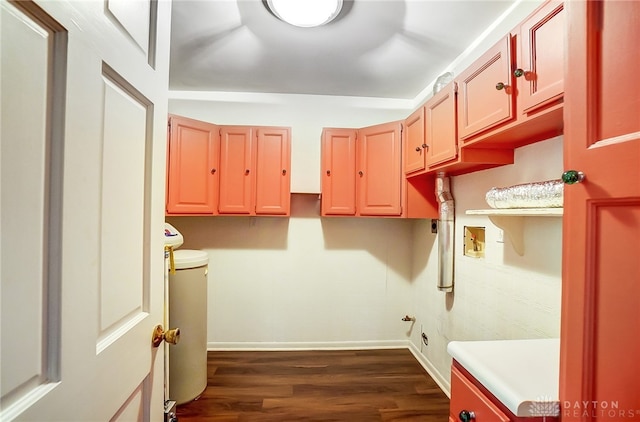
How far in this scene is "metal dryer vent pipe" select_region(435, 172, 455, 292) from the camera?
6.68 ft

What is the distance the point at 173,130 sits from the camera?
7.24 feet

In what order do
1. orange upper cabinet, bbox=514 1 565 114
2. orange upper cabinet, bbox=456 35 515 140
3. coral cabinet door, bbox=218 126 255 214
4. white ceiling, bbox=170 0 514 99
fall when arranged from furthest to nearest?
coral cabinet door, bbox=218 126 255 214 → white ceiling, bbox=170 0 514 99 → orange upper cabinet, bbox=456 35 515 140 → orange upper cabinet, bbox=514 1 565 114

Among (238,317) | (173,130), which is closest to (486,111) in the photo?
(173,130)

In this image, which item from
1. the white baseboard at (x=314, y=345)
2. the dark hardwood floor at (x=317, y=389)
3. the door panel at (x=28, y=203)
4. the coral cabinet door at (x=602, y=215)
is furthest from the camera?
the white baseboard at (x=314, y=345)

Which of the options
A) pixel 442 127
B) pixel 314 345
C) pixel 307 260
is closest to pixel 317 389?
pixel 314 345

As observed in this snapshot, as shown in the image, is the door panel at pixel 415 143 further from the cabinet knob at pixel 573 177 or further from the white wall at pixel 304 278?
the cabinet knob at pixel 573 177

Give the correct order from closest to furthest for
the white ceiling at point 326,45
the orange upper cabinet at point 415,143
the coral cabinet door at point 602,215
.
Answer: the coral cabinet door at point 602,215
the white ceiling at point 326,45
the orange upper cabinet at point 415,143

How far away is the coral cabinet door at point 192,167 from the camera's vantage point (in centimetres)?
222

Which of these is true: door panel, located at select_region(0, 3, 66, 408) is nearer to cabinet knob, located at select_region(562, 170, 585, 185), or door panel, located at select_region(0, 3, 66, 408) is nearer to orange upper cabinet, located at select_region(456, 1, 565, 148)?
cabinet knob, located at select_region(562, 170, 585, 185)

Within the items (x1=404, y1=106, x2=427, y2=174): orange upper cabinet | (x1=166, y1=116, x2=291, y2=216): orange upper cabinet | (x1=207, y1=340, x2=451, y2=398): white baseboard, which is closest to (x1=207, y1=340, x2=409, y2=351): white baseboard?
(x1=207, y1=340, x2=451, y2=398): white baseboard

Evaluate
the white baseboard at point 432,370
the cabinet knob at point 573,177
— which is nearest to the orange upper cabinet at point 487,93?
the cabinet knob at point 573,177

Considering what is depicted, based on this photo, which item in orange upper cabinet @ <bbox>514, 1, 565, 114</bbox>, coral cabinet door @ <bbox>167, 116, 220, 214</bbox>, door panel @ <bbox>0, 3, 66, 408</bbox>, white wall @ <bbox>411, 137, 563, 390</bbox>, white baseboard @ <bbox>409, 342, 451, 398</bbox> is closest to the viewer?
door panel @ <bbox>0, 3, 66, 408</bbox>

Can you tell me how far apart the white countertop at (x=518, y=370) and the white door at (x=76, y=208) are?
0.93 meters

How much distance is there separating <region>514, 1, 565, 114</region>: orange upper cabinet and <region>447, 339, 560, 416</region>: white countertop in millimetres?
872
